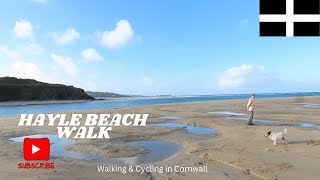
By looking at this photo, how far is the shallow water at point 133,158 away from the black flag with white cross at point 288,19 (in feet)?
23.0

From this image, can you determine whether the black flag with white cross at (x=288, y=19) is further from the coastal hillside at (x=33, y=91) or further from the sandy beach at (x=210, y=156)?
the coastal hillside at (x=33, y=91)

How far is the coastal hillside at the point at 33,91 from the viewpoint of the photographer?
100787 mm

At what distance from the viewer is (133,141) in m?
14.7

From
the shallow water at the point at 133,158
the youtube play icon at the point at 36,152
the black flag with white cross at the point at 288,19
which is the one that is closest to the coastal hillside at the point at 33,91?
the shallow water at the point at 133,158

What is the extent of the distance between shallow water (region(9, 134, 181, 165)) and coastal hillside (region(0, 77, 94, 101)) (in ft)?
307

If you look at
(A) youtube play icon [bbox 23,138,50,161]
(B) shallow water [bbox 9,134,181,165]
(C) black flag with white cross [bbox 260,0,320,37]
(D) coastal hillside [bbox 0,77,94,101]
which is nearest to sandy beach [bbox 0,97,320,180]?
(A) youtube play icon [bbox 23,138,50,161]

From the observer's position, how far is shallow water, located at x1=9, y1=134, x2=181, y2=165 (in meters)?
10.6

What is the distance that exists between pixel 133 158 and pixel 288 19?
31.6ft

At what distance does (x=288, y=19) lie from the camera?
14000 millimetres

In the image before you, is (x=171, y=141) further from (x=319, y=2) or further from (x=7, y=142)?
(x=319, y=2)

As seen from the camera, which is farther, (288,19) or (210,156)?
(288,19)

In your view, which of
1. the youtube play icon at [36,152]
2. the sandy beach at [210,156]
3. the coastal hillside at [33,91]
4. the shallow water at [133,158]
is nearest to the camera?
the sandy beach at [210,156]

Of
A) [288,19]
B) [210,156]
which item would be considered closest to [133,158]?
[210,156]

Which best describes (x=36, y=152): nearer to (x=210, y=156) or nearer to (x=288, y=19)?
(x=210, y=156)
